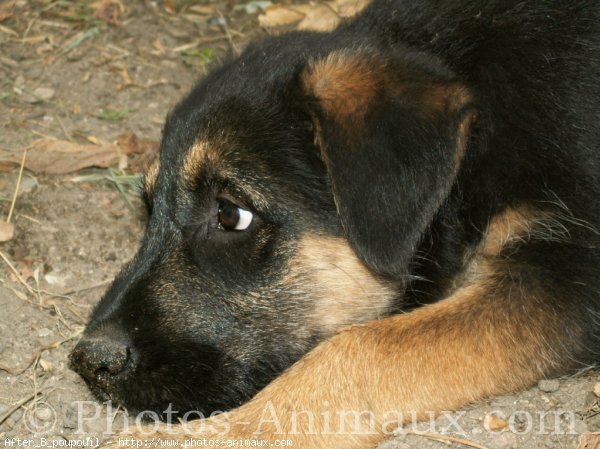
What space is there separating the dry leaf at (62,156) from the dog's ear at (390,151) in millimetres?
2299

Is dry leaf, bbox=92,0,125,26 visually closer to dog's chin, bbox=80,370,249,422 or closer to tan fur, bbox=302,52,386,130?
tan fur, bbox=302,52,386,130

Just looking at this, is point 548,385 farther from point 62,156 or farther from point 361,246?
point 62,156

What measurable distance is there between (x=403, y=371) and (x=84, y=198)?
2.48m

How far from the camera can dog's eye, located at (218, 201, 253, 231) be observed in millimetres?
3859

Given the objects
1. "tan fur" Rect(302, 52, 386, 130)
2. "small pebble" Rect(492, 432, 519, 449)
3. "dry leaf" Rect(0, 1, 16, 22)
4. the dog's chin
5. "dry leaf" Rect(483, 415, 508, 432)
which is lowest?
"dry leaf" Rect(0, 1, 16, 22)

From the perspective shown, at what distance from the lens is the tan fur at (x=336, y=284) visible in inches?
152

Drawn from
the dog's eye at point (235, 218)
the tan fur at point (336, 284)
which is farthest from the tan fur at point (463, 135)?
the dog's eye at point (235, 218)

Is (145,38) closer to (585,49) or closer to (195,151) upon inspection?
(195,151)

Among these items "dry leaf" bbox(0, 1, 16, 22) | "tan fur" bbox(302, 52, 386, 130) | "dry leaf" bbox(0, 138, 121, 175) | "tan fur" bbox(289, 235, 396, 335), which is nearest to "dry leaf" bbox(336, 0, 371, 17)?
"dry leaf" bbox(0, 138, 121, 175)

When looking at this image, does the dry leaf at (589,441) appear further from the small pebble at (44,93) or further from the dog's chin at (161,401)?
the small pebble at (44,93)

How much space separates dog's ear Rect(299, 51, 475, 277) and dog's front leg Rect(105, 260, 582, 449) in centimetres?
35

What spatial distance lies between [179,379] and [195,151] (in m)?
0.99

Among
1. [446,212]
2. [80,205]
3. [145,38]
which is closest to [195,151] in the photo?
[446,212]

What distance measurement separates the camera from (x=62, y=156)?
551 centimetres
